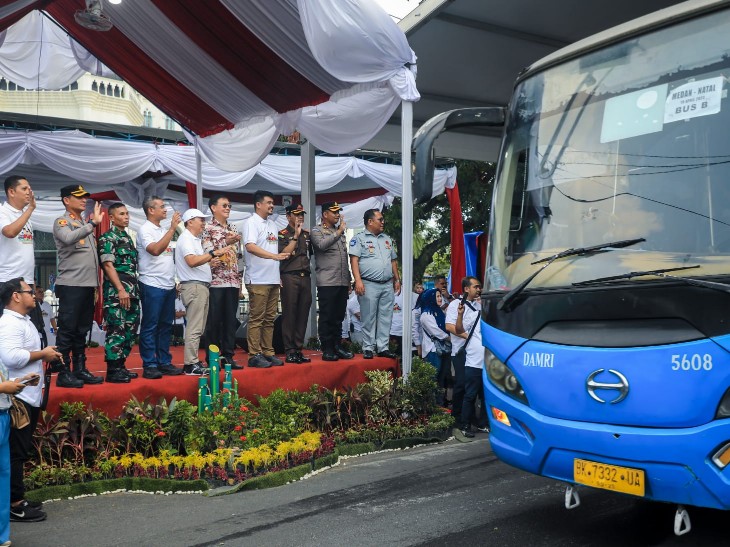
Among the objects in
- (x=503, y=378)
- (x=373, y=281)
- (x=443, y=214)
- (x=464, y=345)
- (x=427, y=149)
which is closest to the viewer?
(x=503, y=378)

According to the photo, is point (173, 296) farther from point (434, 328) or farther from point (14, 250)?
point (434, 328)

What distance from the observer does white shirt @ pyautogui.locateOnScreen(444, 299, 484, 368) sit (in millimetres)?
8938

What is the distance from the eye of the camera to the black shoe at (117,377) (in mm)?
7215

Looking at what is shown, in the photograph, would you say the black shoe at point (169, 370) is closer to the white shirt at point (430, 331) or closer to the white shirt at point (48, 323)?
the white shirt at point (430, 331)

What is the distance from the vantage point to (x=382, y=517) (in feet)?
17.5

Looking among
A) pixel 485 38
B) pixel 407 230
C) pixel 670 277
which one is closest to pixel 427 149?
pixel 670 277

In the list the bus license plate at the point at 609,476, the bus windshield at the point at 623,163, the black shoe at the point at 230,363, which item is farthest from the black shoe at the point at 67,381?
the bus license plate at the point at 609,476

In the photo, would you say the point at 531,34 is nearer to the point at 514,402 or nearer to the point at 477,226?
the point at 514,402

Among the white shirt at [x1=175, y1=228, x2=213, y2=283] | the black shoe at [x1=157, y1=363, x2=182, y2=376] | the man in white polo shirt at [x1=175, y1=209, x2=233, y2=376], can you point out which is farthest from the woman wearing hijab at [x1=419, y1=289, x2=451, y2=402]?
the black shoe at [x1=157, y1=363, x2=182, y2=376]

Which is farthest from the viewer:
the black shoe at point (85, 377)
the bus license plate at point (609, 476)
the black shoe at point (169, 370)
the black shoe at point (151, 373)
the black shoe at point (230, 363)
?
the black shoe at point (230, 363)

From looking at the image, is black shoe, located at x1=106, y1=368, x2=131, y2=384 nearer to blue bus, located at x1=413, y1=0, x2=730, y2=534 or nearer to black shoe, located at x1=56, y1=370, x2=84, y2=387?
black shoe, located at x1=56, y1=370, x2=84, y2=387

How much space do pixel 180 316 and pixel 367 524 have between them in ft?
32.4

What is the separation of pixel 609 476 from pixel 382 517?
190 cm

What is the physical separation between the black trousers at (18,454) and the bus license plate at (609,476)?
12.1ft
